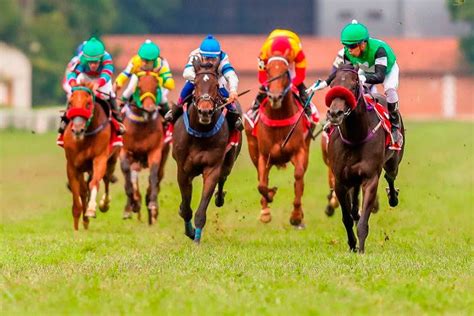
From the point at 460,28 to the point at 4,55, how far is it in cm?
3500

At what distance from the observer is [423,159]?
3500cm

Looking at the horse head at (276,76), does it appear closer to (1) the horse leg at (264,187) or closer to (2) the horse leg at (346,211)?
(2) the horse leg at (346,211)

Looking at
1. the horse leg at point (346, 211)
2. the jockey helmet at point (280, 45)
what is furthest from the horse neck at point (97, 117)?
the horse leg at point (346, 211)

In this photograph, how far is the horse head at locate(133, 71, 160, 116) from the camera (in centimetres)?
1859

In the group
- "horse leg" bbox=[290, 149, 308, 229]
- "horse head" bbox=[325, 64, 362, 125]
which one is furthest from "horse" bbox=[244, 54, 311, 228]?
"horse head" bbox=[325, 64, 362, 125]

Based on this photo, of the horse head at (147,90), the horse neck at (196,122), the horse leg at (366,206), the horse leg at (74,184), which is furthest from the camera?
the horse head at (147,90)

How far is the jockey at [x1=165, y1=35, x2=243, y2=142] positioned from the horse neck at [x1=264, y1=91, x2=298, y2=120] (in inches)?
32.0

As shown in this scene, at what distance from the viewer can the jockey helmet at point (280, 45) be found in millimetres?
14852

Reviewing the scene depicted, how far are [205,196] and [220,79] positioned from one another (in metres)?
1.35

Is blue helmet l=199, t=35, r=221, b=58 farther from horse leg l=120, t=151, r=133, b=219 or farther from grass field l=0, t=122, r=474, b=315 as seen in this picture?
horse leg l=120, t=151, r=133, b=219

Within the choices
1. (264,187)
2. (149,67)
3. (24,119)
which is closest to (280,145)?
Result: (264,187)

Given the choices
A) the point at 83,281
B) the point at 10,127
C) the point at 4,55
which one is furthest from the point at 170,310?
the point at 4,55

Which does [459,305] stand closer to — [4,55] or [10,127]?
[10,127]

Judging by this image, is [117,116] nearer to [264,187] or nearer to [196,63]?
[264,187]
